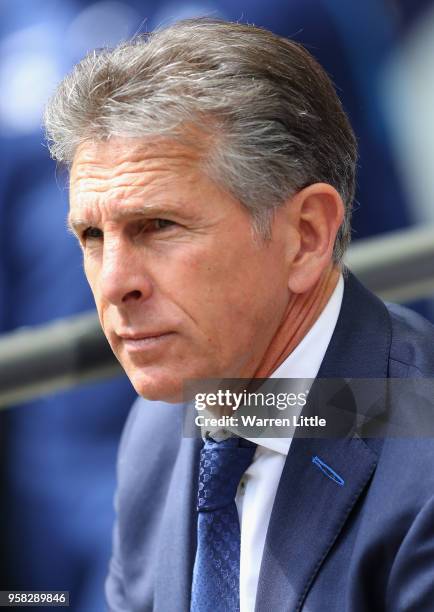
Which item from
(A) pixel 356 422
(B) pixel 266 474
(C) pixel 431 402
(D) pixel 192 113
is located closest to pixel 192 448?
(B) pixel 266 474

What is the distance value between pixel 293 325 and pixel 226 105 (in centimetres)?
35

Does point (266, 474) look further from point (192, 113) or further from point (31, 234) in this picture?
point (31, 234)

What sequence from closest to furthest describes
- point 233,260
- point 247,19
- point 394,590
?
point 394,590
point 233,260
point 247,19

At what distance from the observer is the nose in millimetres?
1330

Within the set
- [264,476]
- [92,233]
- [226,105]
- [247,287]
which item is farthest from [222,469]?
[226,105]

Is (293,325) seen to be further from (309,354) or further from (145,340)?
(145,340)

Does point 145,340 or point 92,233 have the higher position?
point 92,233

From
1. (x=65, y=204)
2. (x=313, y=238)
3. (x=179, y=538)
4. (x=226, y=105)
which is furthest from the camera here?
(x=65, y=204)

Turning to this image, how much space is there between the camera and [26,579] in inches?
86.0

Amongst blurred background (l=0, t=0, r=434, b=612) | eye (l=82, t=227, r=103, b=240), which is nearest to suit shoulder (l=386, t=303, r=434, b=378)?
eye (l=82, t=227, r=103, b=240)

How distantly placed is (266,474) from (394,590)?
27 cm

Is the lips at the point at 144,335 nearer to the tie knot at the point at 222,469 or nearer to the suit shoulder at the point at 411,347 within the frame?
the tie knot at the point at 222,469

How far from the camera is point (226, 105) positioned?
1.31 meters

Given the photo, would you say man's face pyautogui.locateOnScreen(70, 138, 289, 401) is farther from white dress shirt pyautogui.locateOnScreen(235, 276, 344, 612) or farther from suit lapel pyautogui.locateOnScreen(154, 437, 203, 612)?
suit lapel pyautogui.locateOnScreen(154, 437, 203, 612)
